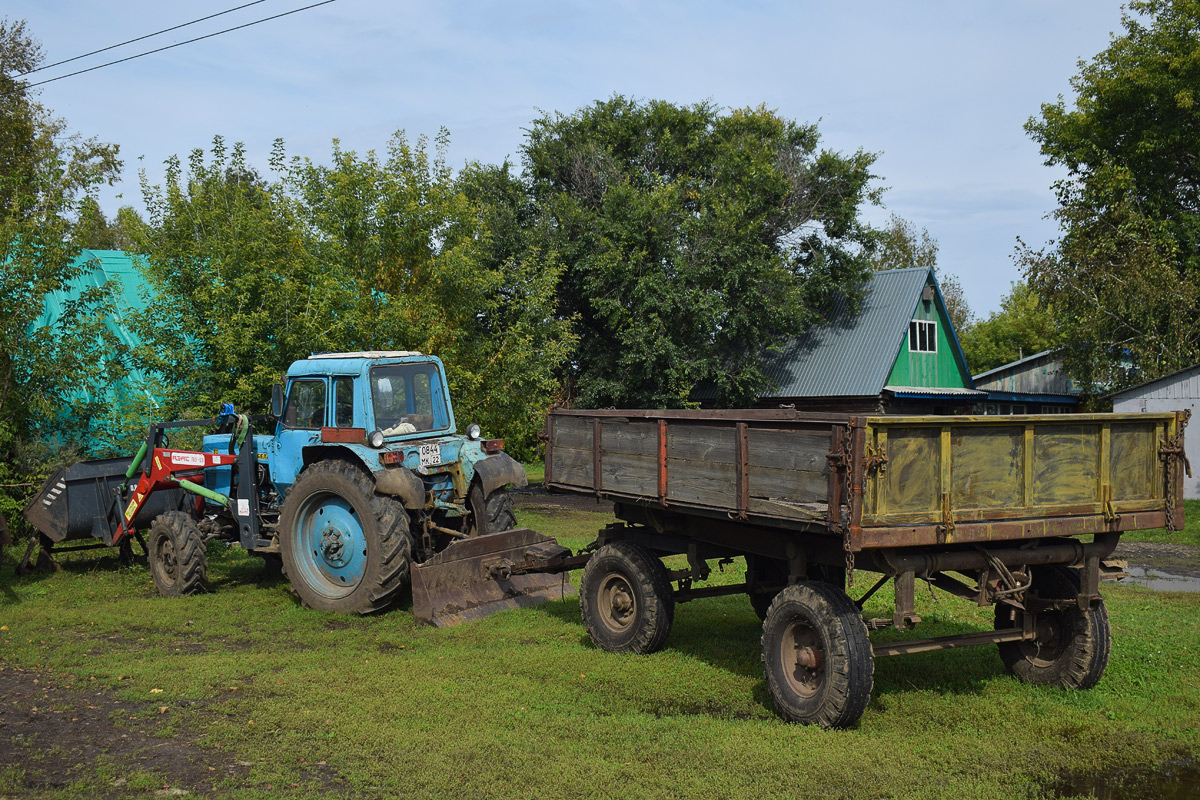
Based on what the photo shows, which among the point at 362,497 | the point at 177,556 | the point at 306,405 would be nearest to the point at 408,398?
the point at 306,405

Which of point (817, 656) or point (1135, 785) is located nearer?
point (1135, 785)

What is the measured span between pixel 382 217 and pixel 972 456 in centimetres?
1323

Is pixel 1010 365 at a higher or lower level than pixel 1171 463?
higher

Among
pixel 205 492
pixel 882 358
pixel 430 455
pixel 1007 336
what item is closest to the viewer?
pixel 430 455

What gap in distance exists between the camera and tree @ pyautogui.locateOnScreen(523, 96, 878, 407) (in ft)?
95.4

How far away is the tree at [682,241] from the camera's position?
1145 inches

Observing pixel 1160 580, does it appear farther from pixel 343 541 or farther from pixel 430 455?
pixel 343 541

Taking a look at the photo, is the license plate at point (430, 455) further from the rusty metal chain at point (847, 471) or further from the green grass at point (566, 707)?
the rusty metal chain at point (847, 471)

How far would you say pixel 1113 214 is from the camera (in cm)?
2970

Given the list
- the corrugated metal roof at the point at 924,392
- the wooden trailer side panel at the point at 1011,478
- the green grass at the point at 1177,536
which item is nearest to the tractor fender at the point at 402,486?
the wooden trailer side panel at the point at 1011,478

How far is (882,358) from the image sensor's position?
3225 cm

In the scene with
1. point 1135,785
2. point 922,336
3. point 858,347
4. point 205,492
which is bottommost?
point 1135,785

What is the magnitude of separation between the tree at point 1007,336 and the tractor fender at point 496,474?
53.3 meters

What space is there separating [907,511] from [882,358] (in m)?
27.2
